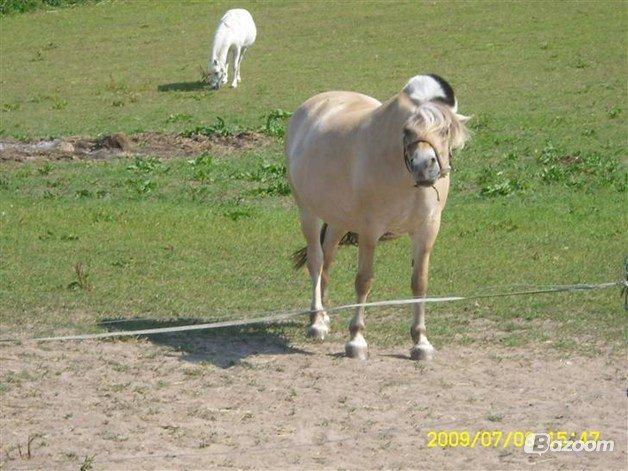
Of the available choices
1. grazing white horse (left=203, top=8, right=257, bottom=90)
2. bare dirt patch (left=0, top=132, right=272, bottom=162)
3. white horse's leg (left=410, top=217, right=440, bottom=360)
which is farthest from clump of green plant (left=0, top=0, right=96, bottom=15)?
white horse's leg (left=410, top=217, right=440, bottom=360)

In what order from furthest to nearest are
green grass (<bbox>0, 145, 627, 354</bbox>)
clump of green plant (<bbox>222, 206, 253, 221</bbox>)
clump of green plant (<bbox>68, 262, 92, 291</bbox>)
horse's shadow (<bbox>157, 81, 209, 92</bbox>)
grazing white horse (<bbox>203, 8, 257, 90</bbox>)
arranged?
grazing white horse (<bbox>203, 8, 257, 90</bbox>) → horse's shadow (<bbox>157, 81, 209, 92</bbox>) → clump of green plant (<bbox>222, 206, 253, 221</bbox>) → clump of green plant (<bbox>68, 262, 92, 291</bbox>) → green grass (<bbox>0, 145, 627, 354</bbox>)

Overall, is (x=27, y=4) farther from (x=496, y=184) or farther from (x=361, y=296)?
(x=361, y=296)

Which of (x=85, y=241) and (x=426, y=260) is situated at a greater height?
(x=426, y=260)

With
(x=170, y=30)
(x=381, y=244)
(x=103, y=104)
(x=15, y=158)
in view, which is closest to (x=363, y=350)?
(x=381, y=244)

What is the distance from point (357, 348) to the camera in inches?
329

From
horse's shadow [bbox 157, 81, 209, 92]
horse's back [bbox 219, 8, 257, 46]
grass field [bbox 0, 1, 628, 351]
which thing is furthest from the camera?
horse's back [bbox 219, 8, 257, 46]

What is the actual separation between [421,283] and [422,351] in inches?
21.2

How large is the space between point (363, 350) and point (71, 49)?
21.4 m

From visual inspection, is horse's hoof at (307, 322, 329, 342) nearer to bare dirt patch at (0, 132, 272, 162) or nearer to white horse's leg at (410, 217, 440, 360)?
white horse's leg at (410, 217, 440, 360)

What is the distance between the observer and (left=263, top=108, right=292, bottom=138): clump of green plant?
60.2 ft

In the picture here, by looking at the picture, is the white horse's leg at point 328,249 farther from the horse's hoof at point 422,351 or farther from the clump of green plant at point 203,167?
the clump of green plant at point 203,167

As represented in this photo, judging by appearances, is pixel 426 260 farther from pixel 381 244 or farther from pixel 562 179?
pixel 562 179

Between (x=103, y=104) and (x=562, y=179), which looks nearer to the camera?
(x=562, y=179)

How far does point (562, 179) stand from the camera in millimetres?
15281
